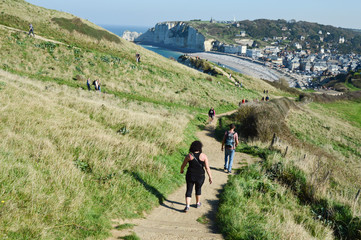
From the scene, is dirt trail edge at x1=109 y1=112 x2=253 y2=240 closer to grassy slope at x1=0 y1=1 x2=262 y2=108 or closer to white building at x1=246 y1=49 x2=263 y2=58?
grassy slope at x1=0 y1=1 x2=262 y2=108

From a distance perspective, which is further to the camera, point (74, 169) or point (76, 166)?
point (76, 166)

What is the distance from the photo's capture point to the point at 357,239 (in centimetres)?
585

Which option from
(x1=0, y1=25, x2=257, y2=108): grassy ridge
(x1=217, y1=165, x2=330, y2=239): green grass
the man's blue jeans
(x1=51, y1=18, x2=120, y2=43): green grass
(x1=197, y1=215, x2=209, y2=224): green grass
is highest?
(x1=51, y1=18, x2=120, y2=43): green grass

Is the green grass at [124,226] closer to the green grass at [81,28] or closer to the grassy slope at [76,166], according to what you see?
the grassy slope at [76,166]

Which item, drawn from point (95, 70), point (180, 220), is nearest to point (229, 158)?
point (180, 220)

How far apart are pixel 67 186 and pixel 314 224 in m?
6.63

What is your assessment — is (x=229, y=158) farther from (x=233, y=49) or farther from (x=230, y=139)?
(x=233, y=49)

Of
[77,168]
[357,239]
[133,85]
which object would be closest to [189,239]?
[77,168]

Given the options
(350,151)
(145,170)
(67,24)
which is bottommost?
(350,151)

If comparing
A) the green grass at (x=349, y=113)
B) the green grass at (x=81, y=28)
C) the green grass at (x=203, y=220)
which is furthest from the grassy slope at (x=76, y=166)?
the green grass at (x=349, y=113)

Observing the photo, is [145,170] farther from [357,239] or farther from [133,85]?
[133,85]

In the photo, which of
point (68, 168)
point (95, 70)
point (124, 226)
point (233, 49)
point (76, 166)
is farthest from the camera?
point (233, 49)

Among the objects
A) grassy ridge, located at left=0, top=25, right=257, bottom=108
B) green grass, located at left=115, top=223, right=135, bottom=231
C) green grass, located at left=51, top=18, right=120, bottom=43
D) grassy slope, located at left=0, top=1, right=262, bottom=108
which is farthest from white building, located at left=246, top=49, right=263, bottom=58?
green grass, located at left=115, top=223, right=135, bottom=231

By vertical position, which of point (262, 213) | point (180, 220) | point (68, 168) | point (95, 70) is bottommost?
Answer: point (180, 220)
